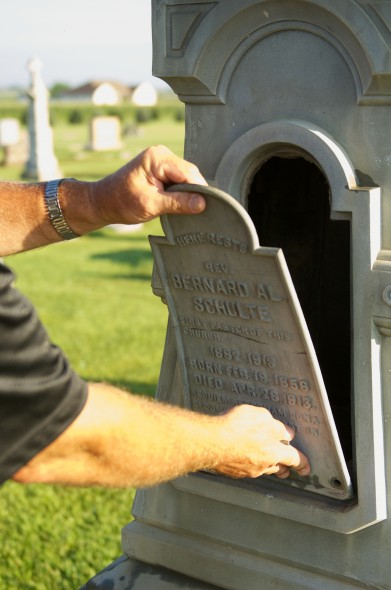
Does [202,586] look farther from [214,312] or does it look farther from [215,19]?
[215,19]

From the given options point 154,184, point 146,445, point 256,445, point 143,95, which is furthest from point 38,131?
point 143,95

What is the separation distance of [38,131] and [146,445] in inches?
594

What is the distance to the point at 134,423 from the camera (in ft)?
6.91

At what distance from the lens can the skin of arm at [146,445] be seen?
200 centimetres

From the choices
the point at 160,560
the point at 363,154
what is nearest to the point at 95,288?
the point at 160,560

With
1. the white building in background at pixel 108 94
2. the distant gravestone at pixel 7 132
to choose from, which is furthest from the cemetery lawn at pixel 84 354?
the white building in background at pixel 108 94

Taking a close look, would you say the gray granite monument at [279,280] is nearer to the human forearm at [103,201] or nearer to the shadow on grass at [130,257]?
the human forearm at [103,201]

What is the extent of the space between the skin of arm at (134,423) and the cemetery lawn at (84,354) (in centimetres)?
176

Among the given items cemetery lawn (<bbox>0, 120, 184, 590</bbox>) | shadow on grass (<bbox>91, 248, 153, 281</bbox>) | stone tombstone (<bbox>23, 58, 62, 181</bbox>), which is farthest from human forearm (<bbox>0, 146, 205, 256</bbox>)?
stone tombstone (<bbox>23, 58, 62, 181</bbox>)

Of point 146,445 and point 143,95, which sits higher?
point 146,445

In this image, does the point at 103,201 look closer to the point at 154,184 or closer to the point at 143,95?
the point at 154,184

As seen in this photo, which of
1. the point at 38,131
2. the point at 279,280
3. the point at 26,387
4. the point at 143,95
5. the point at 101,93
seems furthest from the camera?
the point at 143,95

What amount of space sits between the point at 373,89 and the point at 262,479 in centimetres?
119

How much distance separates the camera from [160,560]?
9.84 ft
